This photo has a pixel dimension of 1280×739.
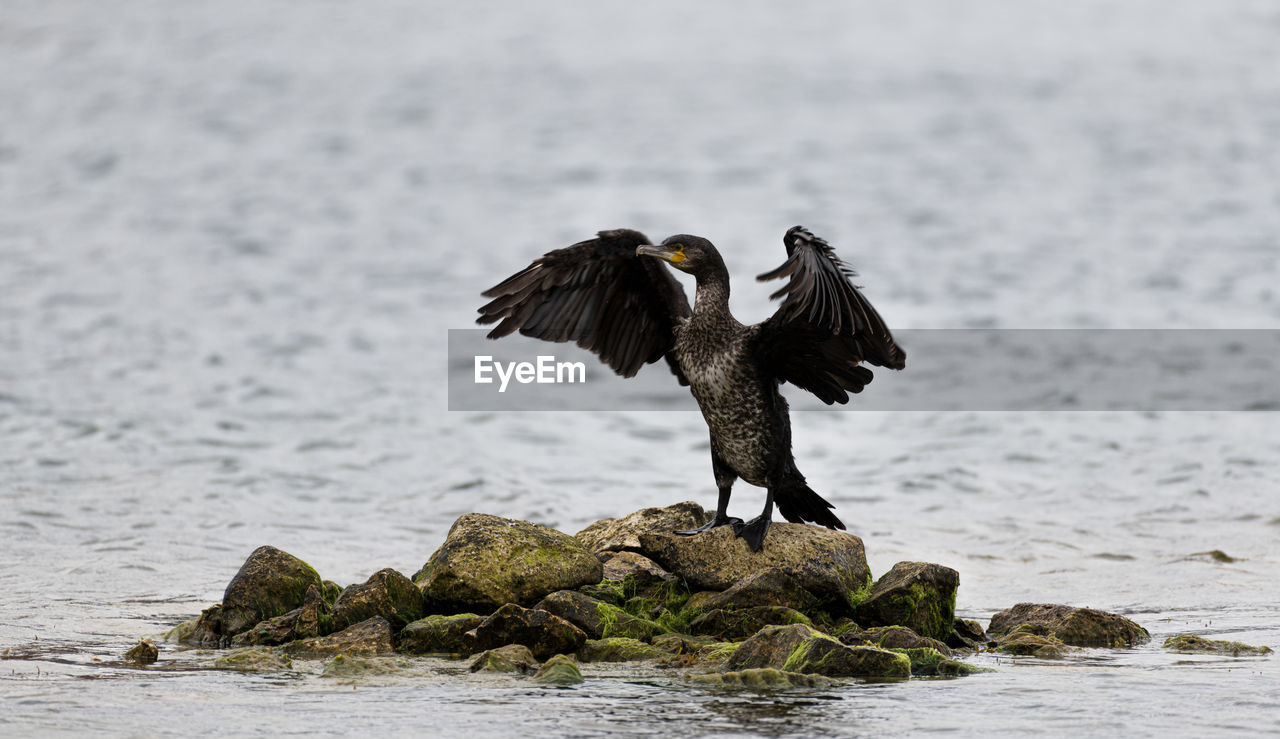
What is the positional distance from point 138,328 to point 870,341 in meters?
12.8

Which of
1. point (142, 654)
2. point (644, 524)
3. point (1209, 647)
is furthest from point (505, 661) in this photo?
point (1209, 647)

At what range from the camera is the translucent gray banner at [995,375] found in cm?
1439

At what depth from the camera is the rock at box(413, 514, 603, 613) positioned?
250 inches

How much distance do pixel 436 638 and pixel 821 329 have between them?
7.14ft

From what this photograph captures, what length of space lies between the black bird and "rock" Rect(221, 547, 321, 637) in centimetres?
154

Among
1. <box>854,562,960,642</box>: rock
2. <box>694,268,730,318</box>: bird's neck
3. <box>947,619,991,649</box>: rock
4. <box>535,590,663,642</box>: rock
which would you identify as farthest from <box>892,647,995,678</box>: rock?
<box>694,268,730,318</box>: bird's neck

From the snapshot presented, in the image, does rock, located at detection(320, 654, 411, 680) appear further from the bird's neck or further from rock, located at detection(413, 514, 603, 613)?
the bird's neck

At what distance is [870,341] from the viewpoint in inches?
241

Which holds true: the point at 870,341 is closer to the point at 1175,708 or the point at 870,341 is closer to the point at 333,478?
the point at 1175,708

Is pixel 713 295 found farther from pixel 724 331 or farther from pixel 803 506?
pixel 803 506

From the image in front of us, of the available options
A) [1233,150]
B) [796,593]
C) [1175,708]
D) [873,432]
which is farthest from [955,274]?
[1175,708]

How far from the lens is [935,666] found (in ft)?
18.5

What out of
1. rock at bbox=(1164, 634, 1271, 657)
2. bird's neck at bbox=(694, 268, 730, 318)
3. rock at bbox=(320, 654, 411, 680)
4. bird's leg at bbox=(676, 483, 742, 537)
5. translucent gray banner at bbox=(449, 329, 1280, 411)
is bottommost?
rock at bbox=(320, 654, 411, 680)

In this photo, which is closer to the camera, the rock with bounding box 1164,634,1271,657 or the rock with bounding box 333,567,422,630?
the rock with bounding box 1164,634,1271,657
